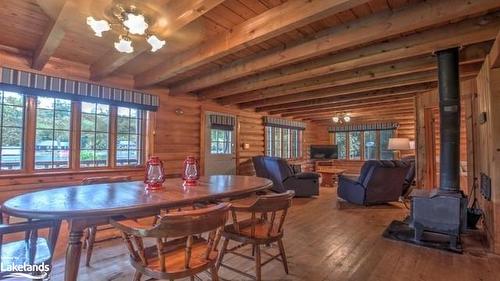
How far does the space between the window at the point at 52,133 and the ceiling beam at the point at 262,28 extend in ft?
5.89

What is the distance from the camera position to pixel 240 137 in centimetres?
696

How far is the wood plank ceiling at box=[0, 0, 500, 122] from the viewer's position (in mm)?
2143

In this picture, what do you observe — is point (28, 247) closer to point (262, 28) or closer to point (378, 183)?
point (262, 28)

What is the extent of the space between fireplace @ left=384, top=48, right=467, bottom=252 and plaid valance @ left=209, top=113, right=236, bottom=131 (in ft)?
14.0

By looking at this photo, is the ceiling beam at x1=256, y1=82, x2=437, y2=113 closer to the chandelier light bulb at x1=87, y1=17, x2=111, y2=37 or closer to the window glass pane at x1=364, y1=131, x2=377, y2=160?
the window glass pane at x1=364, y1=131, x2=377, y2=160

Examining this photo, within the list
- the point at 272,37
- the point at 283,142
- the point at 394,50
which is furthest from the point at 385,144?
the point at 272,37

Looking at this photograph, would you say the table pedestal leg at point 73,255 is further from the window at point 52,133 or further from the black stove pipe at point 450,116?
the black stove pipe at point 450,116

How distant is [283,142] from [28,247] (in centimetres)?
747

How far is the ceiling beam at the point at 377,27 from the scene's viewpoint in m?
2.09

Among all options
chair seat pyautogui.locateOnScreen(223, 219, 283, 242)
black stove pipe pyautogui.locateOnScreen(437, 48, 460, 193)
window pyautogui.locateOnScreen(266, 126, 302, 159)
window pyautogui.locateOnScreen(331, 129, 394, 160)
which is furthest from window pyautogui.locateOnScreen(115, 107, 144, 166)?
window pyautogui.locateOnScreen(331, 129, 394, 160)

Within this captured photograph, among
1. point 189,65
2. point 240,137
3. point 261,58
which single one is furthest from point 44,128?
point 240,137

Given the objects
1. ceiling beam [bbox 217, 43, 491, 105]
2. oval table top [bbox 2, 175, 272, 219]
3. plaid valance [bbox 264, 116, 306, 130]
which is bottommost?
oval table top [bbox 2, 175, 272, 219]

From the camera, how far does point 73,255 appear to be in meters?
1.49

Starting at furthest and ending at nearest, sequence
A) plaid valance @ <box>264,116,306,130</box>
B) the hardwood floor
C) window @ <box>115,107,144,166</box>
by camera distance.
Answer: plaid valance @ <box>264,116,306,130</box> → window @ <box>115,107,144,166</box> → the hardwood floor
